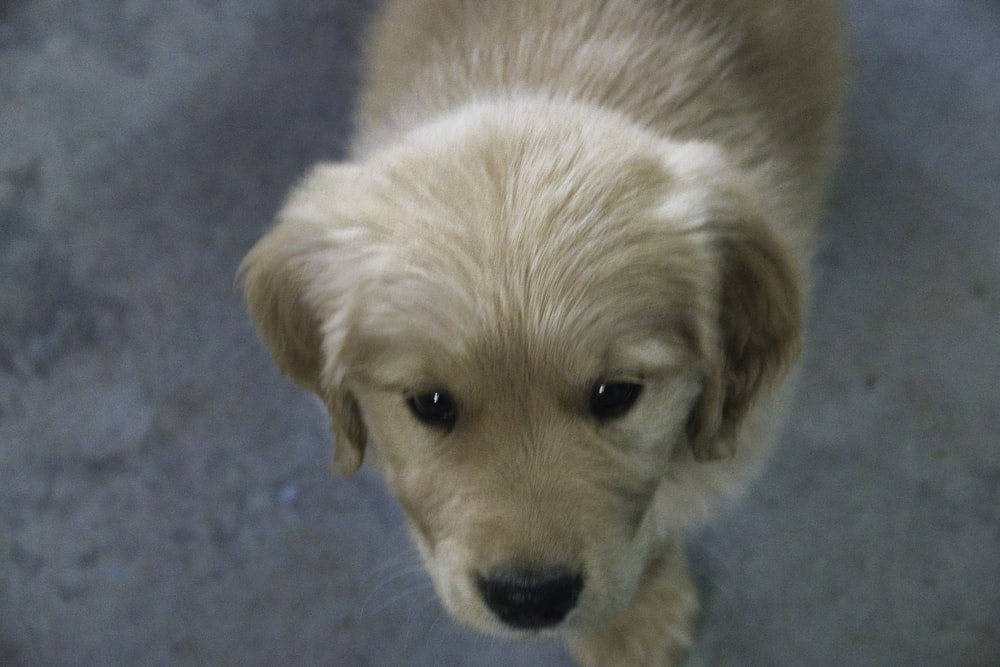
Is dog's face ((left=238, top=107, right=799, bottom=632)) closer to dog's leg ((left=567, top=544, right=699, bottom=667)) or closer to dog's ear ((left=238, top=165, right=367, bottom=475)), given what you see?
dog's ear ((left=238, top=165, right=367, bottom=475))

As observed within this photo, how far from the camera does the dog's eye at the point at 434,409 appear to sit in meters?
1.10

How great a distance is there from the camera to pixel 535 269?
1017 millimetres

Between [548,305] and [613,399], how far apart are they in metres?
0.19

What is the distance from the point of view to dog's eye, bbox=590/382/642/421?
3.58 ft

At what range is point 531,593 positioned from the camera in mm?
1069

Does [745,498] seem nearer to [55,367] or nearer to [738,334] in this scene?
[738,334]

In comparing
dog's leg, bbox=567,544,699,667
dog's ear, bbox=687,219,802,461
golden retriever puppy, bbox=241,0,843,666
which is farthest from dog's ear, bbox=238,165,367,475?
dog's leg, bbox=567,544,699,667

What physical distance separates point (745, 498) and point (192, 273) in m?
1.57

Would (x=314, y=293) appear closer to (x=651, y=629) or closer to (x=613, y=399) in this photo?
(x=613, y=399)

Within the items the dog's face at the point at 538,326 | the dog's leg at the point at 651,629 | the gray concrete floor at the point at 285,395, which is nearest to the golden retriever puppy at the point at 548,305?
the dog's face at the point at 538,326

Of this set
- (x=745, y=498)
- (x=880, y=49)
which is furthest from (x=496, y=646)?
(x=880, y=49)

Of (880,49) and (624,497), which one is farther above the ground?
(880,49)

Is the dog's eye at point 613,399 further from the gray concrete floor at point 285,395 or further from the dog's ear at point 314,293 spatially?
the gray concrete floor at point 285,395

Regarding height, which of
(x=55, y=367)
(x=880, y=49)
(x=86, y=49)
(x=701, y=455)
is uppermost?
(x=880, y=49)
